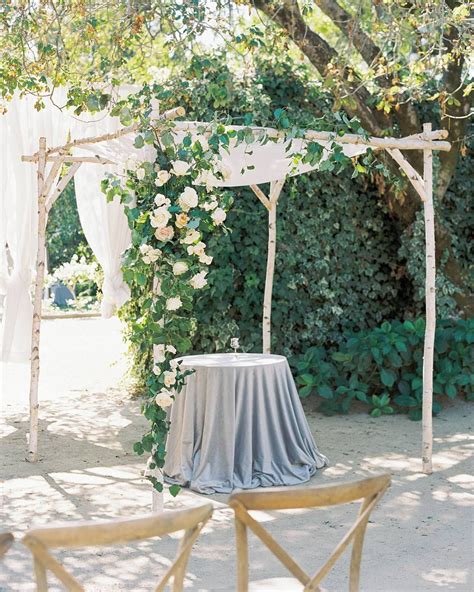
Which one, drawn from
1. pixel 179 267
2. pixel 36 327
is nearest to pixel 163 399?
pixel 179 267

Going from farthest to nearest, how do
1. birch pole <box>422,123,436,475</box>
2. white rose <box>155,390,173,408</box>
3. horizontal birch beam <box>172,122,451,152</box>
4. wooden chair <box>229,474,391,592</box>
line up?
birch pole <box>422,123,436,475</box>
horizontal birch beam <box>172,122,451,152</box>
white rose <box>155,390,173,408</box>
wooden chair <box>229,474,391,592</box>

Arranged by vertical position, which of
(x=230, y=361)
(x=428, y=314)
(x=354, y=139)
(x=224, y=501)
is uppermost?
(x=354, y=139)

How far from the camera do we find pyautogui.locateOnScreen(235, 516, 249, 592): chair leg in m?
2.08

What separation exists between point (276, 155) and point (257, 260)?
2.10 m

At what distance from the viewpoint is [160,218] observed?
3902mm

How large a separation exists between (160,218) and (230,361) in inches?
71.8

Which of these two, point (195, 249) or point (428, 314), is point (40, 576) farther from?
point (428, 314)

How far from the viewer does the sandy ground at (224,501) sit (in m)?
3.75

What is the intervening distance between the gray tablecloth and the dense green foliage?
1.87 meters

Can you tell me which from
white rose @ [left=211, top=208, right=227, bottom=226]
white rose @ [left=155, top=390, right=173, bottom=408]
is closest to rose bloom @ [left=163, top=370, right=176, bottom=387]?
white rose @ [left=155, top=390, right=173, bottom=408]

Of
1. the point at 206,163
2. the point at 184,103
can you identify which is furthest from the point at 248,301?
the point at 206,163

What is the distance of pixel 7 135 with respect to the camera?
629 centimetres

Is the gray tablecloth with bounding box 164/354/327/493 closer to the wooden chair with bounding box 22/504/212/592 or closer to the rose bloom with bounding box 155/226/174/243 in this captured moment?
the rose bloom with bounding box 155/226/174/243

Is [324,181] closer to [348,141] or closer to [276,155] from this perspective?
[276,155]
